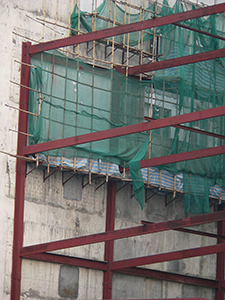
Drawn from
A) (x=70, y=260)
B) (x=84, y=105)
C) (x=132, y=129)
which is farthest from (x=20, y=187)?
(x=132, y=129)

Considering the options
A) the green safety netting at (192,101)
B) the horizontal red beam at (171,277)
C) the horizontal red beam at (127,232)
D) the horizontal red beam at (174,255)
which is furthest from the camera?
the horizontal red beam at (171,277)

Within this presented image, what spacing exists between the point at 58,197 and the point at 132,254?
13.1 ft

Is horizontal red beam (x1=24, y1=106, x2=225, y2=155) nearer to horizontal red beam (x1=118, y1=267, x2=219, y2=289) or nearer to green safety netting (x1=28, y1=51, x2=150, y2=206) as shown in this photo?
green safety netting (x1=28, y1=51, x2=150, y2=206)

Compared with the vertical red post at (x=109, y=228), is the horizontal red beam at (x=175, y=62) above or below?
above

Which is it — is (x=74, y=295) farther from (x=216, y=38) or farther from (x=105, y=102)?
(x=216, y=38)

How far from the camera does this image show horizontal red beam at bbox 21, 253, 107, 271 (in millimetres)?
22206

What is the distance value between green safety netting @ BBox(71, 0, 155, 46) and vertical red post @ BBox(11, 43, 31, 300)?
2805 mm

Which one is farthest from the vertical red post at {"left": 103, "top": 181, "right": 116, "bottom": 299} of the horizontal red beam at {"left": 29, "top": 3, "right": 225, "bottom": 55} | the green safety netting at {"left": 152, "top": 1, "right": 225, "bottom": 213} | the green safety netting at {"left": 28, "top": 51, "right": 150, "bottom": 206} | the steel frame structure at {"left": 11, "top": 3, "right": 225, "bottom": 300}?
the horizontal red beam at {"left": 29, "top": 3, "right": 225, "bottom": 55}

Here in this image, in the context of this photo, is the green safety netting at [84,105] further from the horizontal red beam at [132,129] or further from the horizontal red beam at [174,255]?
the horizontal red beam at [174,255]

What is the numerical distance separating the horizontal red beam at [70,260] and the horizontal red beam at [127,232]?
33.7 inches

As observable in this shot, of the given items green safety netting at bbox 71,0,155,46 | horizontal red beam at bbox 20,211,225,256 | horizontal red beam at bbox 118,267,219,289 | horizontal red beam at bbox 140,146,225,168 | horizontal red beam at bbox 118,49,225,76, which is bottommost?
horizontal red beam at bbox 118,267,219,289

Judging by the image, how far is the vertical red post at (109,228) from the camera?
2394cm

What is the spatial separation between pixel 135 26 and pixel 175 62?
2452mm

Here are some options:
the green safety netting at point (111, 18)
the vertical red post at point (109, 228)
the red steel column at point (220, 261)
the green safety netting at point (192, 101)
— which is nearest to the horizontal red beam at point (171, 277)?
the red steel column at point (220, 261)
